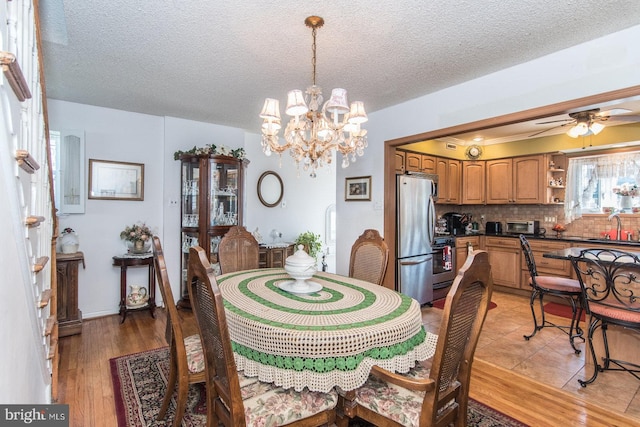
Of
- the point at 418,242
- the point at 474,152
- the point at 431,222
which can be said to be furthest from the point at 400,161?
the point at 474,152

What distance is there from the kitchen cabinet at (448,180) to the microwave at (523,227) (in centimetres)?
91

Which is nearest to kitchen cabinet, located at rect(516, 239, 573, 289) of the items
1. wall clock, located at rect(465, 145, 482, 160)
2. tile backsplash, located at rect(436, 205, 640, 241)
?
tile backsplash, located at rect(436, 205, 640, 241)

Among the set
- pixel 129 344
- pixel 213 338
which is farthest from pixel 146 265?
pixel 213 338

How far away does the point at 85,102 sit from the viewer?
12.2 feet

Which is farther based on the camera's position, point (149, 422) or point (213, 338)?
point (149, 422)

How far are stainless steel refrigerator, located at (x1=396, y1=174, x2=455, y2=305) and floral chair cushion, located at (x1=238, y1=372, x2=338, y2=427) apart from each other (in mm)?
2694

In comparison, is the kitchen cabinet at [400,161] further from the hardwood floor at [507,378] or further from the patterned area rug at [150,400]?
the patterned area rug at [150,400]

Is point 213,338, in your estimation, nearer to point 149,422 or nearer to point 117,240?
point 149,422

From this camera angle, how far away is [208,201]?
160 inches

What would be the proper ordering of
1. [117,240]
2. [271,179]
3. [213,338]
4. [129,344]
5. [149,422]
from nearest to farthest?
[213,338] → [149,422] → [129,344] → [117,240] → [271,179]

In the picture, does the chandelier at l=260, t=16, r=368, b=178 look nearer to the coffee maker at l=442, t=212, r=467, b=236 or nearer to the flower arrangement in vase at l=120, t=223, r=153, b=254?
the flower arrangement in vase at l=120, t=223, r=153, b=254

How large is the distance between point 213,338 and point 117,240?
3.31m

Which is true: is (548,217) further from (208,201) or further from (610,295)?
(208,201)

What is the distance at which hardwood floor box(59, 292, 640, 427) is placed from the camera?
2047mm
